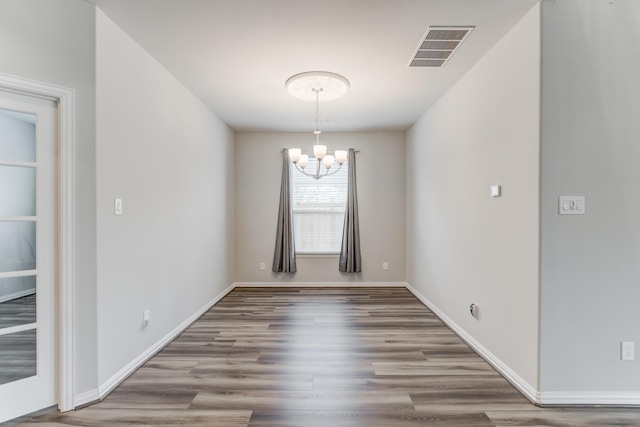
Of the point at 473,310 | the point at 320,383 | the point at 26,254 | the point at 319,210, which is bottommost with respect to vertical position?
the point at 320,383

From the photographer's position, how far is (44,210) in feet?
6.40

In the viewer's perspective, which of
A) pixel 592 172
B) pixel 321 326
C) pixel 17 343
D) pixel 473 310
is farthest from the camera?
pixel 321 326

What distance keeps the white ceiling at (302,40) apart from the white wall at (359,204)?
1489 millimetres

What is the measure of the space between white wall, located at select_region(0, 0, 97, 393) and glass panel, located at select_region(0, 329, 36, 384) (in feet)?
0.75

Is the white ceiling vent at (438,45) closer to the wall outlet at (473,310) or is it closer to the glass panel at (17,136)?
the wall outlet at (473,310)

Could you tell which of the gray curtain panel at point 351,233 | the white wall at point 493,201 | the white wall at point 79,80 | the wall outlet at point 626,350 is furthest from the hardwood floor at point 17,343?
the gray curtain panel at point 351,233

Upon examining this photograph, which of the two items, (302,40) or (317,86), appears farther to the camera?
(317,86)

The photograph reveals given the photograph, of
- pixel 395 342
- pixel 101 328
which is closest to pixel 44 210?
pixel 101 328

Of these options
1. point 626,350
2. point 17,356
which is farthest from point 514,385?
point 17,356

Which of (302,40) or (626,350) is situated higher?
(302,40)

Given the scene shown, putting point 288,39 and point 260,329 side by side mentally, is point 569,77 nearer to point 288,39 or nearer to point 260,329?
point 288,39

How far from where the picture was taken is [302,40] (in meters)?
2.50

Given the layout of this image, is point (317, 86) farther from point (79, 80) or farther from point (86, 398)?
point (86, 398)

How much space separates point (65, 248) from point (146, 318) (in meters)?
0.98
